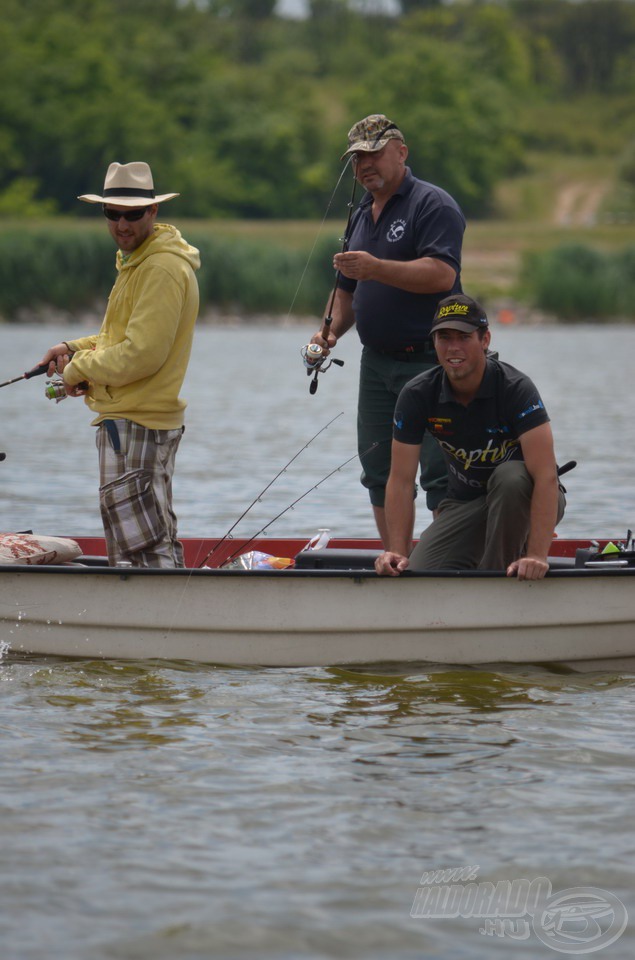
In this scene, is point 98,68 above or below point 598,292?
above

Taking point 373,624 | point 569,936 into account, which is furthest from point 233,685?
point 569,936

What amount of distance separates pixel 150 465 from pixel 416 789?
6.24 feet

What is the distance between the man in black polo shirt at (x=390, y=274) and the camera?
20.2ft

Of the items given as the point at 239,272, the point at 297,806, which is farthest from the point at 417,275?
the point at 239,272

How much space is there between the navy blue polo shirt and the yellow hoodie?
81 cm

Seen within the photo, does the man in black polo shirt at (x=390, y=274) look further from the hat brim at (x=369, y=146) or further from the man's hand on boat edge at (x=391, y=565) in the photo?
the man's hand on boat edge at (x=391, y=565)

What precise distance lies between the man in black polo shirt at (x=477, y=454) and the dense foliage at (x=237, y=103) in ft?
222

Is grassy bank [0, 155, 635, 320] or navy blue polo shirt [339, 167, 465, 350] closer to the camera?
navy blue polo shirt [339, 167, 465, 350]

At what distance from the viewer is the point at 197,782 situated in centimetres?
469

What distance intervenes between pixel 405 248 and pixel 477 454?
97cm

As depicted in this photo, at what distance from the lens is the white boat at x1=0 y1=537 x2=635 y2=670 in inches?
227

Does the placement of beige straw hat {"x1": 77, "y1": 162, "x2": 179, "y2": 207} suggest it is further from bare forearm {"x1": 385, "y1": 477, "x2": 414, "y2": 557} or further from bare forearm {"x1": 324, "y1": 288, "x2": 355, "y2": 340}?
bare forearm {"x1": 385, "y1": 477, "x2": 414, "y2": 557}

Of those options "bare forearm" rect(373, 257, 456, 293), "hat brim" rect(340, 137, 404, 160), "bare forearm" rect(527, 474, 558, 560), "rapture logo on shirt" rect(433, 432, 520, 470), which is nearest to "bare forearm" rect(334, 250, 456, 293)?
"bare forearm" rect(373, 257, 456, 293)

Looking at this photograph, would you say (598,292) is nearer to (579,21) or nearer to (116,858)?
(116,858)
